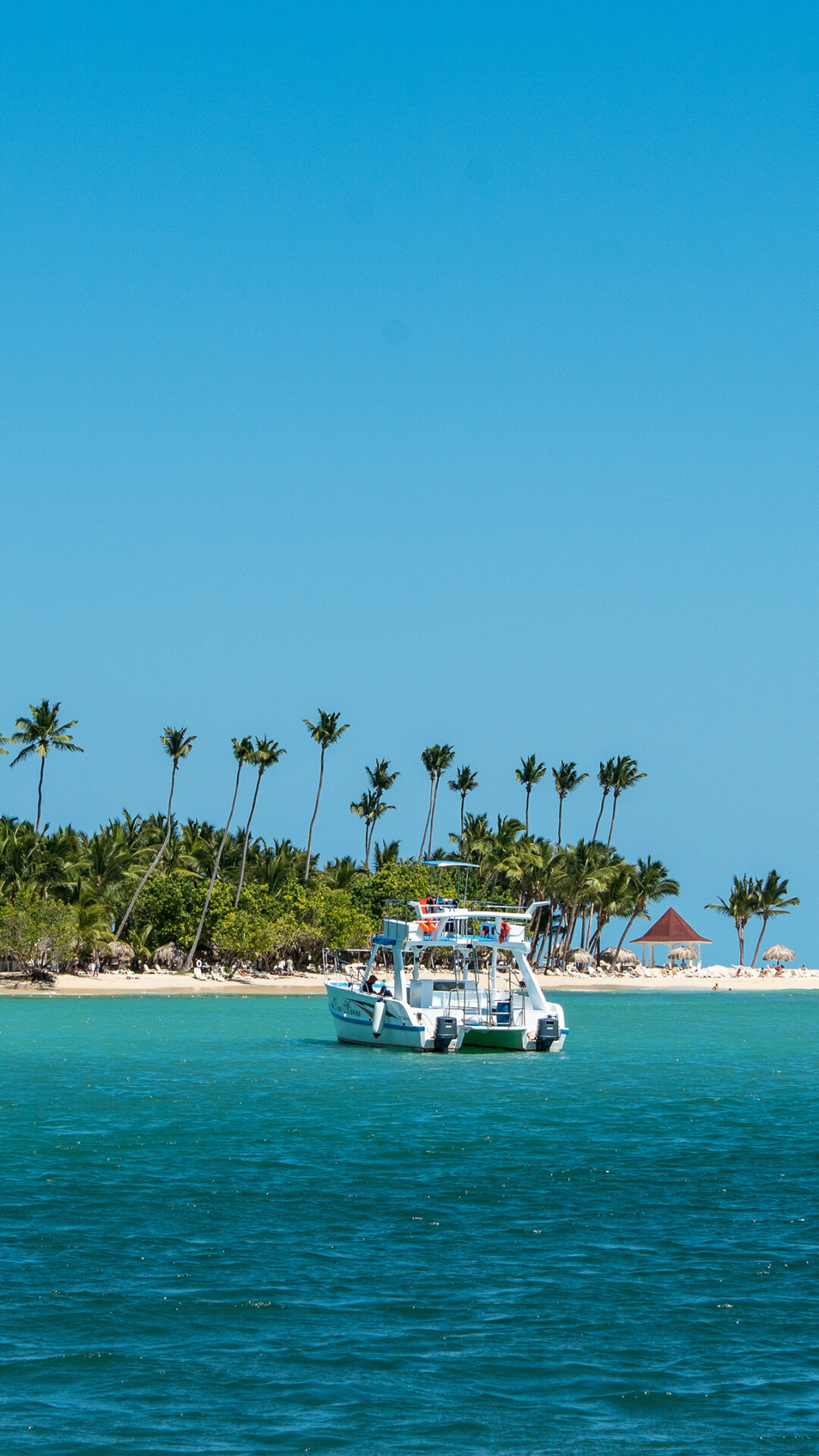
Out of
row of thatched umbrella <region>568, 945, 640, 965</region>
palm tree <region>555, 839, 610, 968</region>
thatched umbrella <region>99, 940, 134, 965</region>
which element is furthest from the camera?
row of thatched umbrella <region>568, 945, 640, 965</region>

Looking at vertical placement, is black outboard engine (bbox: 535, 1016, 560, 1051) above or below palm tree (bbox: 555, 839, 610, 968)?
below

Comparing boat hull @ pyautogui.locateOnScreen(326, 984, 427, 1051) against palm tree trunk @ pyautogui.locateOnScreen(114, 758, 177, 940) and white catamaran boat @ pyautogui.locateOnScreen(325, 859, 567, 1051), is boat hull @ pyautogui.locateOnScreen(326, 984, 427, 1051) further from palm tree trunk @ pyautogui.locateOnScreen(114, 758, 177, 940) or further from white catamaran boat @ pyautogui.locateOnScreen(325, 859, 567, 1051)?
palm tree trunk @ pyautogui.locateOnScreen(114, 758, 177, 940)

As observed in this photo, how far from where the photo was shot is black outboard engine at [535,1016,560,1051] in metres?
51.8

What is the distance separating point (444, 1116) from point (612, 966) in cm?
10429

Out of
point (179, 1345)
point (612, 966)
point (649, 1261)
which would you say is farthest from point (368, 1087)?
point (612, 966)

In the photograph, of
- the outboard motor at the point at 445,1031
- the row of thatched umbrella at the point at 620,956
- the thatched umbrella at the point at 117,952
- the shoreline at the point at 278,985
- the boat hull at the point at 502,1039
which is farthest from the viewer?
the row of thatched umbrella at the point at 620,956

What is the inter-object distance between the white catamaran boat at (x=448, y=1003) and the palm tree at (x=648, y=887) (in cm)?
8381

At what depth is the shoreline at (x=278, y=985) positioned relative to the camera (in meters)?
84.9

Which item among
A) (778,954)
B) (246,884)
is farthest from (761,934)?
Result: (246,884)

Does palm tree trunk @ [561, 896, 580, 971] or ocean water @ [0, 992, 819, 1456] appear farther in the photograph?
palm tree trunk @ [561, 896, 580, 971]

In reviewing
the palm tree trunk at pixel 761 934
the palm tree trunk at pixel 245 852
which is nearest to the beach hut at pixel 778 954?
the palm tree trunk at pixel 761 934

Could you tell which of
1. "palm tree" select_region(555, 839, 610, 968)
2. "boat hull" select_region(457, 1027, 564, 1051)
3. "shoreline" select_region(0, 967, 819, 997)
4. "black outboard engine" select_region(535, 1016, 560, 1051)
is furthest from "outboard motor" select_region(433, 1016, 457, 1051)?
"palm tree" select_region(555, 839, 610, 968)

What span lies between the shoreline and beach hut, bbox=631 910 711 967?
521 centimetres

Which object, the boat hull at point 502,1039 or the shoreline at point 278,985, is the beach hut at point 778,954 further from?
the boat hull at point 502,1039
